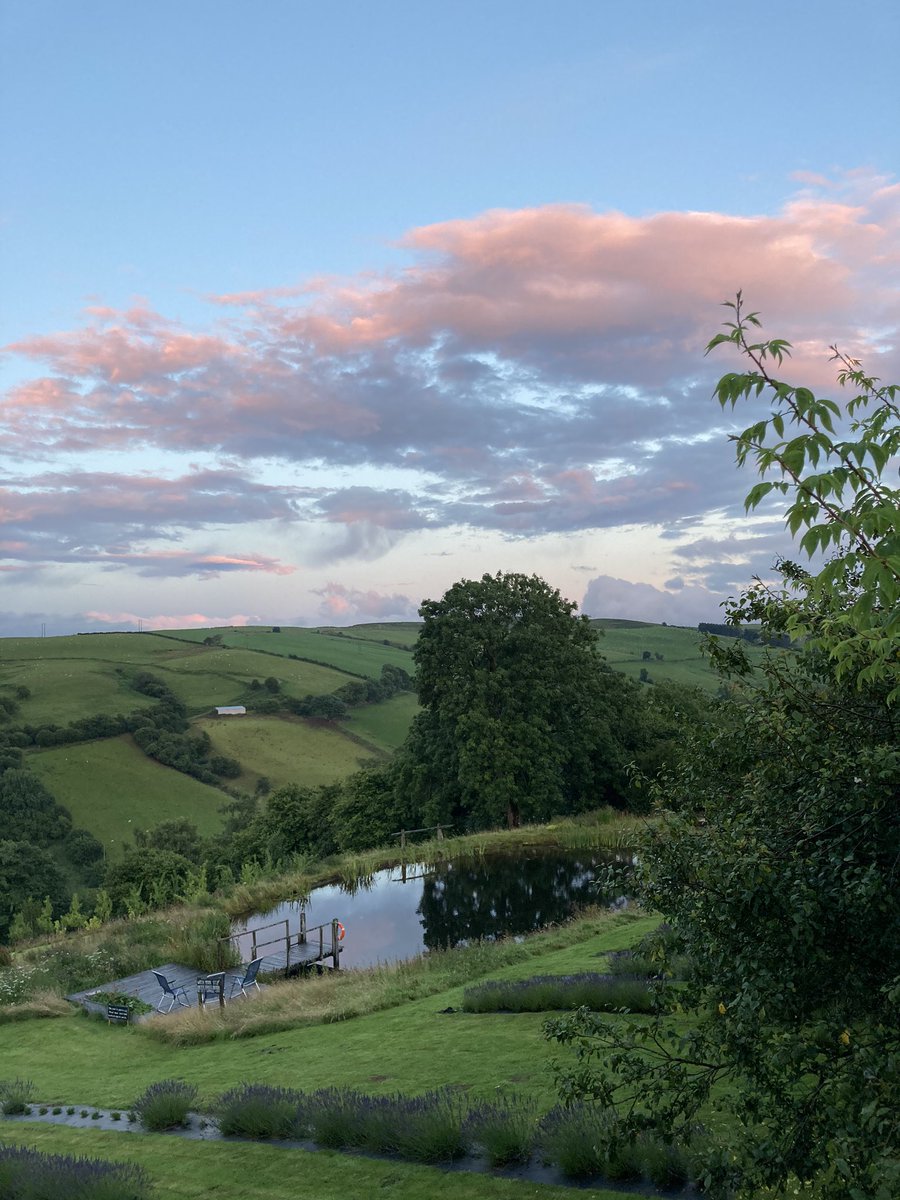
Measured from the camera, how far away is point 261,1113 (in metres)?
9.61

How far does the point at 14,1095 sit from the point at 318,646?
13819cm

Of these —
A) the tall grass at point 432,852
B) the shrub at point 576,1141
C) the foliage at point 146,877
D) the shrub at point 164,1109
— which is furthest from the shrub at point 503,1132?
the foliage at point 146,877

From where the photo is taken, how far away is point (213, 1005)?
55.5 ft

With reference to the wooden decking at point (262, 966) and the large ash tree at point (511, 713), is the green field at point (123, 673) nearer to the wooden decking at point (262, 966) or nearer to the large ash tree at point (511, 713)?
the large ash tree at point (511, 713)

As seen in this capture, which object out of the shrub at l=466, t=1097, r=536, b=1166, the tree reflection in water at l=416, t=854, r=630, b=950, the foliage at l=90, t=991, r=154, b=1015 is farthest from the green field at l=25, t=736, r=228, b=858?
the shrub at l=466, t=1097, r=536, b=1166

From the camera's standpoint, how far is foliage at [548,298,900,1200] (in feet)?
12.1

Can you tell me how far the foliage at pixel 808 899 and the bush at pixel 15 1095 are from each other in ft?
33.0

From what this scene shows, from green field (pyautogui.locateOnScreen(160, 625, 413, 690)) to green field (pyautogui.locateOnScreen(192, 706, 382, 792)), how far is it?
62.2 feet

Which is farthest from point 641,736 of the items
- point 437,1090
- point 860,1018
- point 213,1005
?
point 860,1018

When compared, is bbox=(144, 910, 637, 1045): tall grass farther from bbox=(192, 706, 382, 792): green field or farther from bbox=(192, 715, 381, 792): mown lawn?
bbox=(192, 715, 381, 792): mown lawn

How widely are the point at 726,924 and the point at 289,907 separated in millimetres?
22333

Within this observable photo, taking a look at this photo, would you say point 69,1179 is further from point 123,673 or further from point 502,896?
point 123,673

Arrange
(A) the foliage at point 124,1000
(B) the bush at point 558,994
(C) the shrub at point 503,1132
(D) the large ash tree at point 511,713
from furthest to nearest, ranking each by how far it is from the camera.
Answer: (D) the large ash tree at point 511,713 < (A) the foliage at point 124,1000 < (B) the bush at point 558,994 < (C) the shrub at point 503,1132

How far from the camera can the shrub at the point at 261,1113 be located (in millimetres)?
9508
